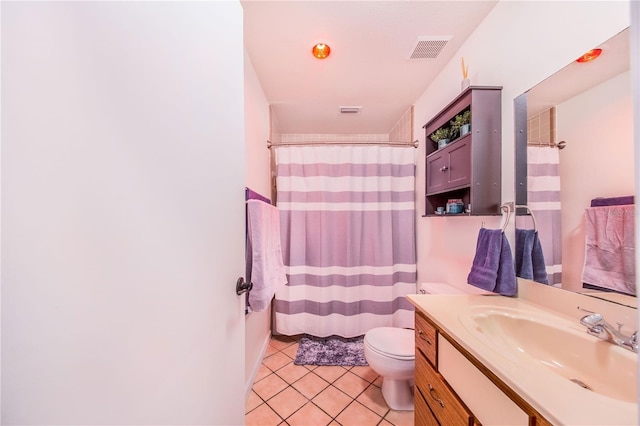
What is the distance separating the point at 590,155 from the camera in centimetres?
83

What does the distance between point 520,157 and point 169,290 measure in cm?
152

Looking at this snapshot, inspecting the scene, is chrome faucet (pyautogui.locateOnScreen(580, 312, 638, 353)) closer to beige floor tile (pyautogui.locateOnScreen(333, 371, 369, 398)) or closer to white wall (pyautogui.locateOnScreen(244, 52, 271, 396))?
beige floor tile (pyautogui.locateOnScreen(333, 371, 369, 398))

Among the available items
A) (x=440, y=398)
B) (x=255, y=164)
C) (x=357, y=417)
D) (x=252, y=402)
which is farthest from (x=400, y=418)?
(x=255, y=164)

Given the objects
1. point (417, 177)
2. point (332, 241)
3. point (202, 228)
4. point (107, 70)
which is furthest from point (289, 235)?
point (107, 70)

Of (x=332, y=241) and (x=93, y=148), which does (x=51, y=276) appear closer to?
(x=93, y=148)

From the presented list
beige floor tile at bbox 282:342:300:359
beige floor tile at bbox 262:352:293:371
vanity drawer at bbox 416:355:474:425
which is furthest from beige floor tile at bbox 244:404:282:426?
vanity drawer at bbox 416:355:474:425

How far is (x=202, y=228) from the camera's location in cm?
63

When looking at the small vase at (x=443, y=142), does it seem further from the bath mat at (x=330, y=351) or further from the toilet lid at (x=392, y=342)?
the bath mat at (x=330, y=351)

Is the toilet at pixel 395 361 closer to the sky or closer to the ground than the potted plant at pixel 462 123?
closer to the ground

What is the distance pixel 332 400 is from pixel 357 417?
186 mm

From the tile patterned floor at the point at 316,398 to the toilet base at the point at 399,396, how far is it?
3 cm

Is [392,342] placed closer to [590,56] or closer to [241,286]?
[241,286]

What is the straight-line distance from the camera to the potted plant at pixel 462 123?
4.20ft

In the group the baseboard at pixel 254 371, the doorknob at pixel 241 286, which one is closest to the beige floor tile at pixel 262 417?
the baseboard at pixel 254 371
